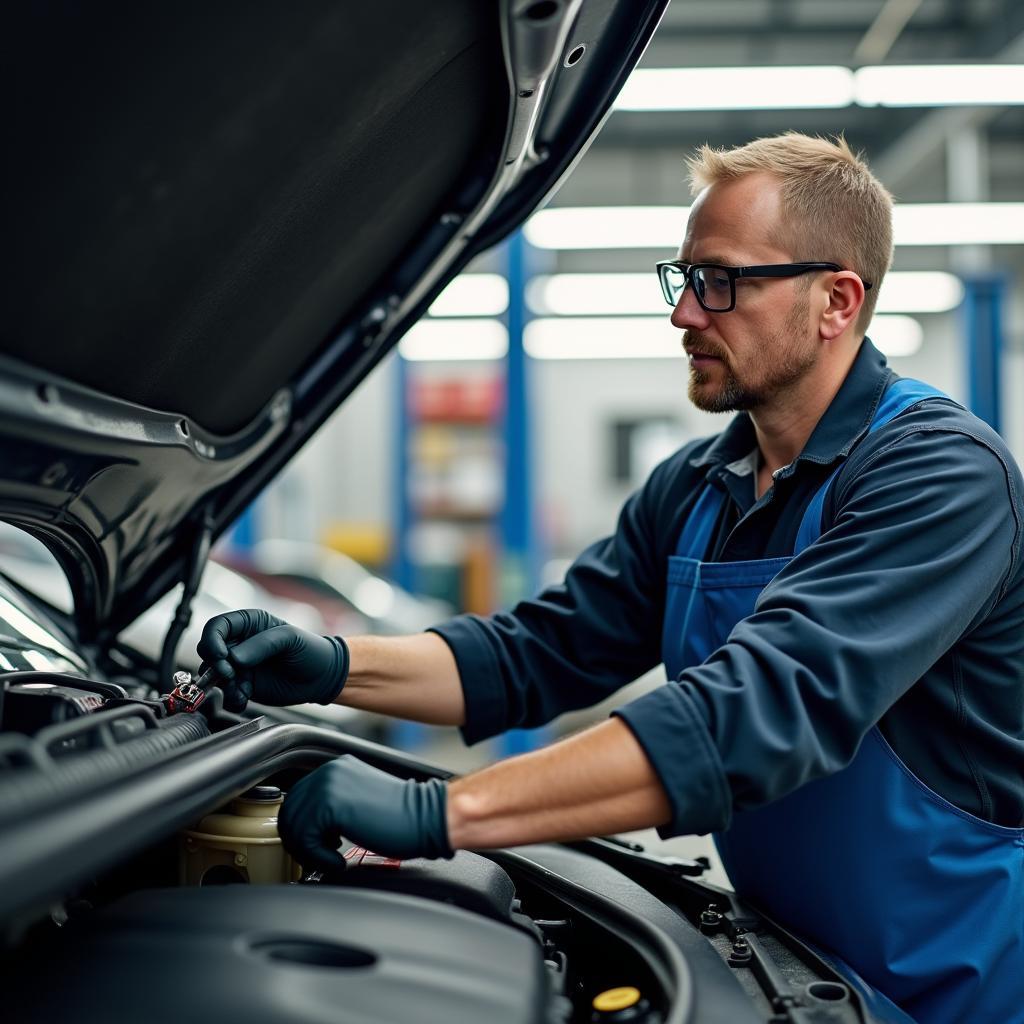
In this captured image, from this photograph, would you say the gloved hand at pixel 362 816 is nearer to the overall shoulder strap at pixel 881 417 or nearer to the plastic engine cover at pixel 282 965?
the plastic engine cover at pixel 282 965

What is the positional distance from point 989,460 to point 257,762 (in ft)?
2.43

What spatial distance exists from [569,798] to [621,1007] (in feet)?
0.52

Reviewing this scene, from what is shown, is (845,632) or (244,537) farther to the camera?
(244,537)

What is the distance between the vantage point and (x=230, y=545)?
7.46 metres

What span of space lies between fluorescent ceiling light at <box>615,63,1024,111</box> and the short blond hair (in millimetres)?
2976

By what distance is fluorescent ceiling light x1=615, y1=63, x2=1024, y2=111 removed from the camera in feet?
13.5

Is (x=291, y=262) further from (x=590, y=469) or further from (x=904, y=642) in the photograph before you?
(x=590, y=469)

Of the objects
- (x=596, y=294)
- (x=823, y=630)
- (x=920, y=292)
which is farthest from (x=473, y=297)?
(x=823, y=630)

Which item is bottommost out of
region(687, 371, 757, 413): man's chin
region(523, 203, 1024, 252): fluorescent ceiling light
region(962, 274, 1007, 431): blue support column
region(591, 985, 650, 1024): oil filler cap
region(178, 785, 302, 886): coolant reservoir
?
region(591, 985, 650, 1024): oil filler cap

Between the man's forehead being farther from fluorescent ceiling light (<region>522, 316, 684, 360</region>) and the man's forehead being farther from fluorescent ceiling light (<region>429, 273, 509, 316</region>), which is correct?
fluorescent ceiling light (<region>522, 316, 684, 360</region>)

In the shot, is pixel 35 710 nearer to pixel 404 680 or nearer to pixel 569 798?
pixel 569 798

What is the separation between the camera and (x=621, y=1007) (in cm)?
83

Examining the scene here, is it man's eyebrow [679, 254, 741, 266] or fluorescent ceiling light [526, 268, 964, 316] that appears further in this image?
fluorescent ceiling light [526, 268, 964, 316]

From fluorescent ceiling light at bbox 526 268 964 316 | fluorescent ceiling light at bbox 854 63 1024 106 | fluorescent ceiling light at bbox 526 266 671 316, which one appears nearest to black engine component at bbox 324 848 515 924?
fluorescent ceiling light at bbox 854 63 1024 106
